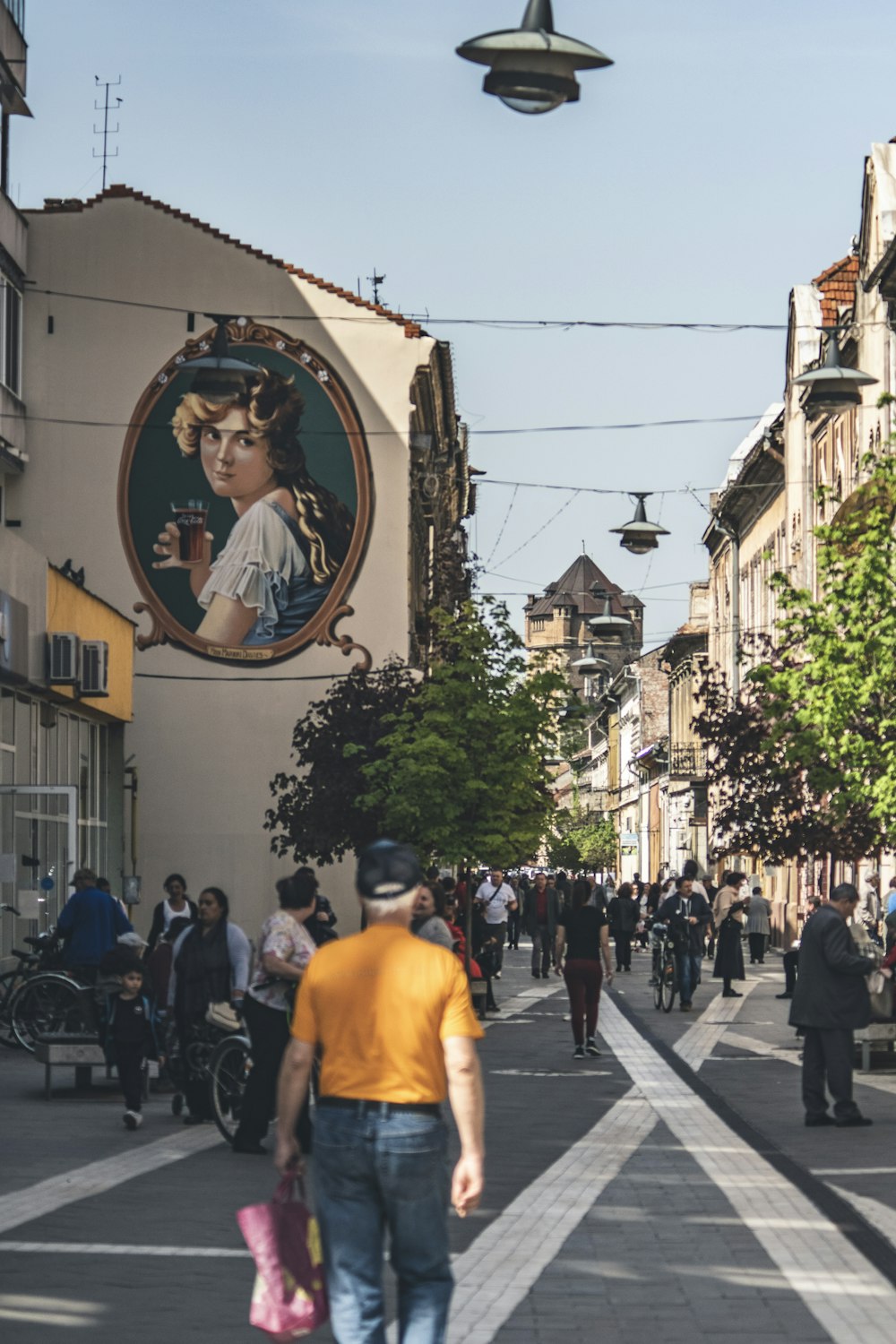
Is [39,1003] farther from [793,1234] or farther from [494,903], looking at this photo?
[494,903]

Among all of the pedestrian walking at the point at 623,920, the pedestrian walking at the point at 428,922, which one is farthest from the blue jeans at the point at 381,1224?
the pedestrian walking at the point at 623,920

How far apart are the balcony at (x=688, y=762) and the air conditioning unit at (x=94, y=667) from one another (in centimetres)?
4705

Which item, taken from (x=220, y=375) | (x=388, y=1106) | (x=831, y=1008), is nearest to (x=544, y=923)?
(x=220, y=375)

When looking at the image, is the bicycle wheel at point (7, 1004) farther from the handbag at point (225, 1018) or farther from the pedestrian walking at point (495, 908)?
the pedestrian walking at point (495, 908)

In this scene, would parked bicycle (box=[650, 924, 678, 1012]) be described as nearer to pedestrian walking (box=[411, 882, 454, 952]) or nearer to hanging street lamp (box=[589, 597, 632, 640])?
pedestrian walking (box=[411, 882, 454, 952])

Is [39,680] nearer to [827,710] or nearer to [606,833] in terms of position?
[827,710]

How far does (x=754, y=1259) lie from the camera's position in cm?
940

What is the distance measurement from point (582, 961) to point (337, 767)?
1661 centimetres

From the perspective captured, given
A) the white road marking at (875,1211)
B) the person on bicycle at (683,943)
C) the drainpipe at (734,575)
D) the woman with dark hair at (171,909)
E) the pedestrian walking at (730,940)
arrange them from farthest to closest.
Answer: the drainpipe at (734,575), the pedestrian walking at (730,940), the person on bicycle at (683,943), the woman with dark hair at (171,909), the white road marking at (875,1211)

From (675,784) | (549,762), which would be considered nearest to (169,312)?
(549,762)

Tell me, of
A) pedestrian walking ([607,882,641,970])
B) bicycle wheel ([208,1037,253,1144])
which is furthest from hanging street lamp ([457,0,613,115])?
pedestrian walking ([607,882,641,970])

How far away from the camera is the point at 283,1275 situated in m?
5.79

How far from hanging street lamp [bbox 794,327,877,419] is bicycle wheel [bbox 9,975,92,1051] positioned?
944 cm

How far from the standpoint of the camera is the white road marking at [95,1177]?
35.2ft
